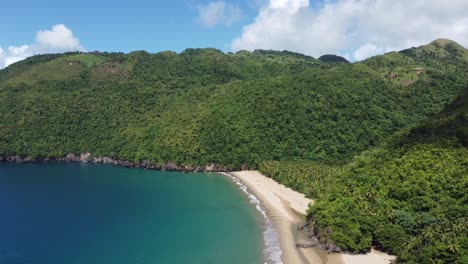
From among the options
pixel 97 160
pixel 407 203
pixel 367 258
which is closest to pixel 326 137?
pixel 407 203

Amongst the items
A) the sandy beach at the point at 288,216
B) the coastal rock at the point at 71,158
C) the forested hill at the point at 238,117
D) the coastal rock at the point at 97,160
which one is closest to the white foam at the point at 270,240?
the sandy beach at the point at 288,216

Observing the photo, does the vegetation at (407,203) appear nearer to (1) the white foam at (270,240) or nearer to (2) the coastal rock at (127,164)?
(1) the white foam at (270,240)

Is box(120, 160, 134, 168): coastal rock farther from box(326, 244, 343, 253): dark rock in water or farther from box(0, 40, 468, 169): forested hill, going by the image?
box(326, 244, 343, 253): dark rock in water

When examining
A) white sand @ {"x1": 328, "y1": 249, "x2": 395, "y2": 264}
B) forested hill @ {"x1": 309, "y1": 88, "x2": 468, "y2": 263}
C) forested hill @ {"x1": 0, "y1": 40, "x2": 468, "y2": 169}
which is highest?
forested hill @ {"x1": 0, "y1": 40, "x2": 468, "y2": 169}

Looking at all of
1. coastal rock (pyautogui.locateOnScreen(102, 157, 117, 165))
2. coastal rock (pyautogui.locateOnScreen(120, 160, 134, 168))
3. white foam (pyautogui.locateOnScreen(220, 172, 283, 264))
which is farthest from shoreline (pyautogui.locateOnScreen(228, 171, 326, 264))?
coastal rock (pyautogui.locateOnScreen(102, 157, 117, 165))

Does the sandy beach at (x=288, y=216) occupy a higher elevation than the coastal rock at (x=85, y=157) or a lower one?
lower
